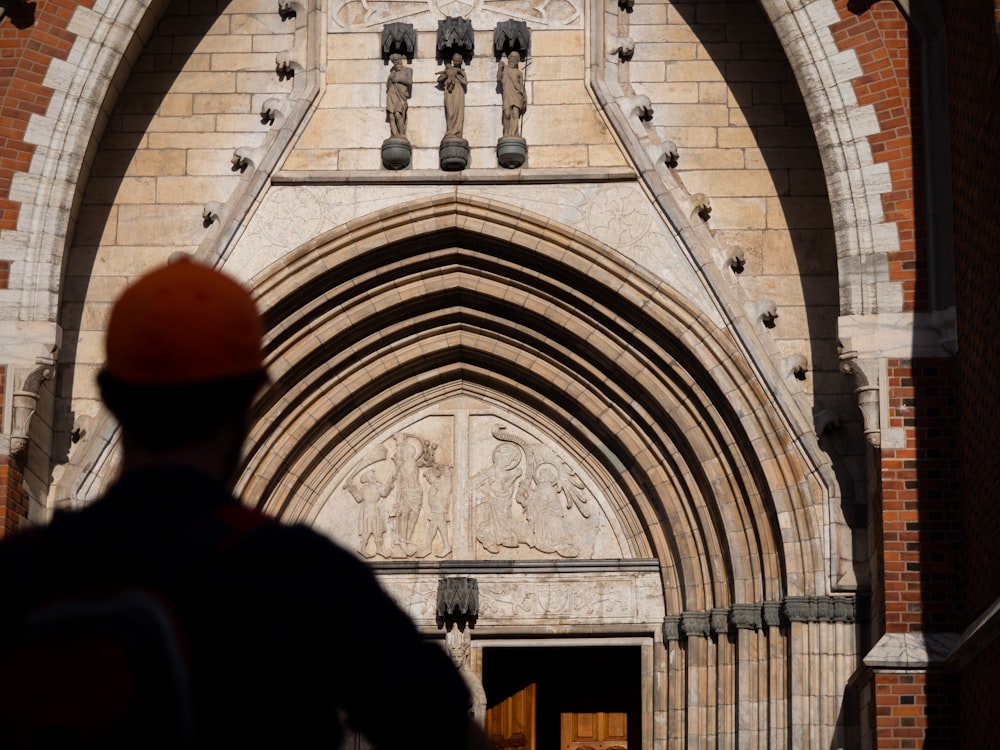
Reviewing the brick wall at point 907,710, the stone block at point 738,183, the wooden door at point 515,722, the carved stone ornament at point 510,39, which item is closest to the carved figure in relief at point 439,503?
the wooden door at point 515,722

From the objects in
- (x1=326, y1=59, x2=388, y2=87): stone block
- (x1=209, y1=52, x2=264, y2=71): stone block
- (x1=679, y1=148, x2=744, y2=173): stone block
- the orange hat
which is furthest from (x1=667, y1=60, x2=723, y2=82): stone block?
the orange hat

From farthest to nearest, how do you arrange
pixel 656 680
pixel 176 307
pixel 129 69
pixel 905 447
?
pixel 656 680 < pixel 129 69 < pixel 905 447 < pixel 176 307

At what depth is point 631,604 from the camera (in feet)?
34.0

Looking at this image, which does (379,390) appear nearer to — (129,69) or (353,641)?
(129,69)

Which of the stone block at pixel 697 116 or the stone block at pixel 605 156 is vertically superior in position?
the stone block at pixel 697 116

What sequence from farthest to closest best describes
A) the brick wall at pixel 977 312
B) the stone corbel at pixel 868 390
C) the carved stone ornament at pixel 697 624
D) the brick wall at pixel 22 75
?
the carved stone ornament at pixel 697 624, the brick wall at pixel 22 75, the stone corbel at pixel 868 390, the brick wall at pixel 977 312

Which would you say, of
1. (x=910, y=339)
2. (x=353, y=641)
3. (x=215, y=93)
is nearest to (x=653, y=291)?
(x=910, y=339)

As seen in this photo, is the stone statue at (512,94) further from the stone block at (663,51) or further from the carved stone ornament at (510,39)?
the stone block at (663,51)

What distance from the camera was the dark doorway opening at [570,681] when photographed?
36.1 ft

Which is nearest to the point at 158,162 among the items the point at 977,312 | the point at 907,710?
the point at 977,312

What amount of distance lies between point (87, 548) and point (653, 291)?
8.67m

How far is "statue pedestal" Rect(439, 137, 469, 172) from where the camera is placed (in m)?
10.0

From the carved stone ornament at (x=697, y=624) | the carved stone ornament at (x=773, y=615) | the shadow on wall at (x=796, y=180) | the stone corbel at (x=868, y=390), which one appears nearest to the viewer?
the stone corbel at (x=868, y=390)

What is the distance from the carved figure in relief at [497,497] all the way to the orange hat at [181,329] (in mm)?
9197
